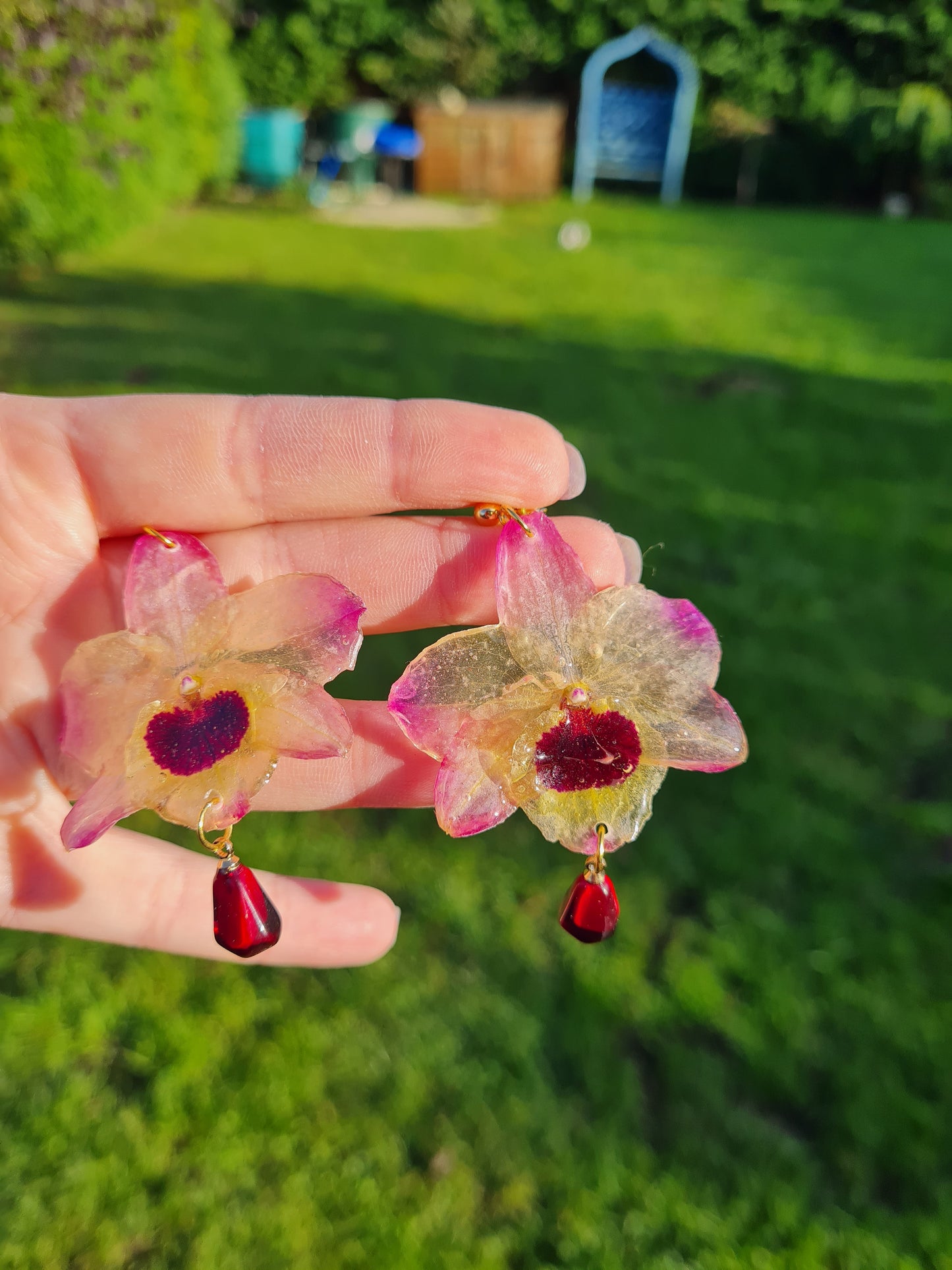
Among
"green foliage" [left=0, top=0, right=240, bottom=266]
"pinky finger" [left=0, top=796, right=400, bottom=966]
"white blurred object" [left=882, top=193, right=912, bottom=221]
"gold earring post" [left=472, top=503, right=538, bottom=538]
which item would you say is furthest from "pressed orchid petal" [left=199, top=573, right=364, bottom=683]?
"white blurred object" [left=882, top=193, right=912, bottom=221]

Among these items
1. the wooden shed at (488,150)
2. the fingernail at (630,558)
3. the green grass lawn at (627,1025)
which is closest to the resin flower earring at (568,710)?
the fingernail at (630,558)

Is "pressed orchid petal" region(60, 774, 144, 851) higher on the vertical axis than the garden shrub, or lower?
lower

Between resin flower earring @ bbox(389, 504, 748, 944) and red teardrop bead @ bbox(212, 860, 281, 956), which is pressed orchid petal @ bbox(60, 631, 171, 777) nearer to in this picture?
red teardrop bead @ bbox(212, 860, 281, 956)

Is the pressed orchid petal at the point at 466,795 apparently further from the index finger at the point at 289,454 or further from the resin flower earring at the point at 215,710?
the index finger at the point at 289,454

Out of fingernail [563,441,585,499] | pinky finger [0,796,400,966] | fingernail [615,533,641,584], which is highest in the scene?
fingernail [563,441,585,499]

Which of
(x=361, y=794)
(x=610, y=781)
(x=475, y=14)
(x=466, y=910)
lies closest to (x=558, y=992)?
(x=466, y=910)

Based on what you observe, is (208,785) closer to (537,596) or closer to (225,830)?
(225,830)
